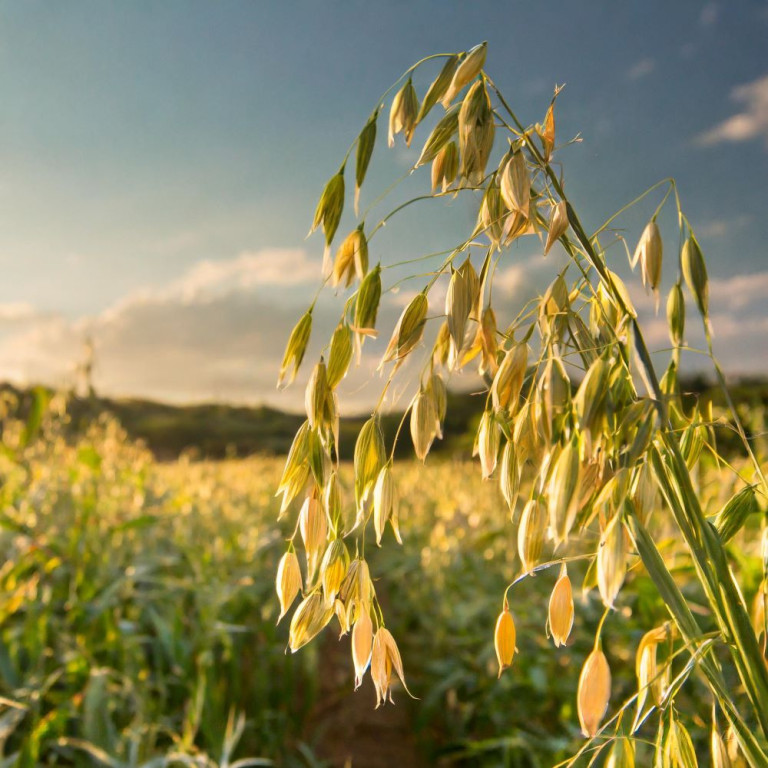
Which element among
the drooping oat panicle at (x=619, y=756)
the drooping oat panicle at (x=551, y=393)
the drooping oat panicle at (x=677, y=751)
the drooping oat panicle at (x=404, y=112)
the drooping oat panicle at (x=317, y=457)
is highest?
the drooping oat panicle at (x=404, y=112)

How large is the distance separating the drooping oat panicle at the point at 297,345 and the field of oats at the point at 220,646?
1.17m

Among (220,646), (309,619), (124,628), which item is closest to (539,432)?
(309,619)

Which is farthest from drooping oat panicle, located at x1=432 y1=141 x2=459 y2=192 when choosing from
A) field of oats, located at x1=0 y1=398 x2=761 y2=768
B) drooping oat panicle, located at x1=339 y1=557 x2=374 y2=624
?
field of oats, located at x1=0 y1=398 x2=761 y2=768

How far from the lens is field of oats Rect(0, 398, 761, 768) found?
2.04 metres

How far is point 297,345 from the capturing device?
68 cm

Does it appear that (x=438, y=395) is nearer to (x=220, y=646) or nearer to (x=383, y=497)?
(x=383, y=497)

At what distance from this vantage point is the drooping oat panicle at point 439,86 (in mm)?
673

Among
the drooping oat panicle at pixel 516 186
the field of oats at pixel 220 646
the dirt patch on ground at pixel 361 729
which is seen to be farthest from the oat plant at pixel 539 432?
the dirt patch on ground at pixel 361 729

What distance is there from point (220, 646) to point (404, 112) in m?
2.44

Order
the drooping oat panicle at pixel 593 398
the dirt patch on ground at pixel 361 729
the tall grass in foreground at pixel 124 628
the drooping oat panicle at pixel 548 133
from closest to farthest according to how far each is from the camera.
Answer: the drooping oat panicle at pixel 593 398 < the drooping oat panicle at pixel 548 133 < the tall grass in foreground at pixel 124 628 < the dirt patch on ground at pixel 361 729

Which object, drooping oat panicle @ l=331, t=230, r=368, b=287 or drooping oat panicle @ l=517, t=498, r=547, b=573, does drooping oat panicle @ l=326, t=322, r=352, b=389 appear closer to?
drooping oat panicle @ l=331, t=230, r=368, b=287

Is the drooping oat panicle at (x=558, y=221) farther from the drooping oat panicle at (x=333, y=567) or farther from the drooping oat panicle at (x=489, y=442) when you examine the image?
the drooping oat panicle at (x=333, y=567)

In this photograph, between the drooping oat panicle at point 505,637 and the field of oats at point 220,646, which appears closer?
the drooping oat panicle at point 505,637

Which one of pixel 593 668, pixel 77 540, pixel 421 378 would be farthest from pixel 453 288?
pixel 77 540
